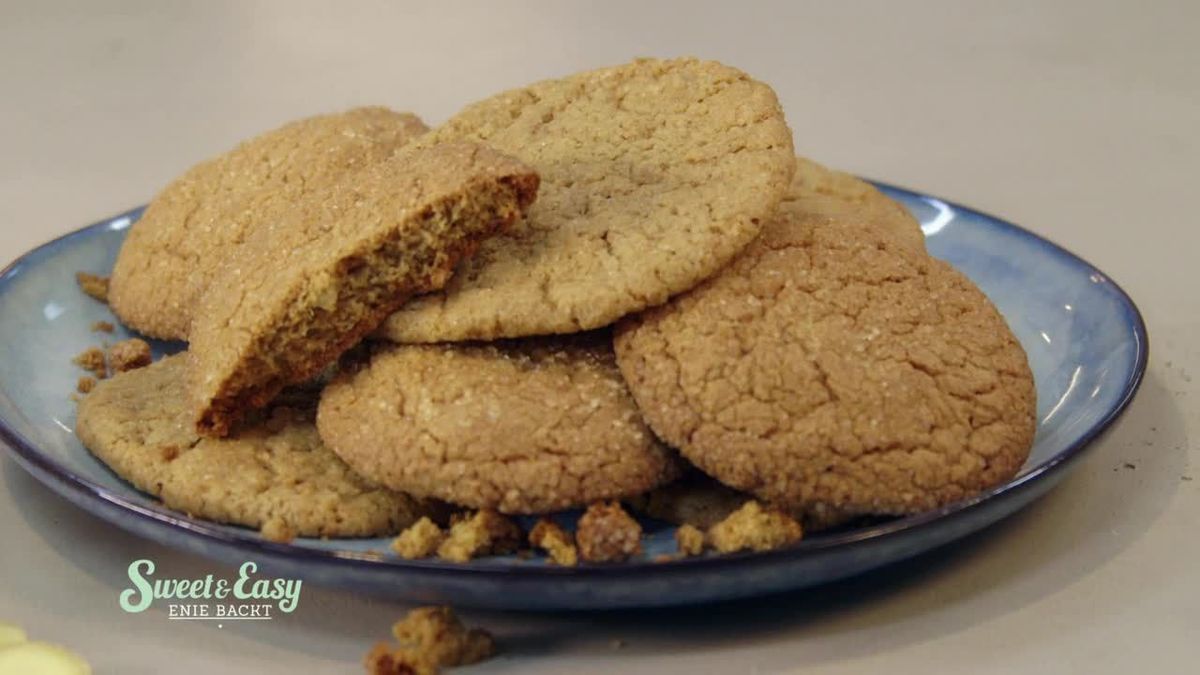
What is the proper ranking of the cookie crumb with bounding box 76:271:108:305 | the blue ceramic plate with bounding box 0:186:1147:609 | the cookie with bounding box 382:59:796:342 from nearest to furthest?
the blue ceramic plate with bounding box 0:186:1147:609 < the cookie with bounding box 382:59:796:342 < the cookie crumb with bounding box 76:271:108:305

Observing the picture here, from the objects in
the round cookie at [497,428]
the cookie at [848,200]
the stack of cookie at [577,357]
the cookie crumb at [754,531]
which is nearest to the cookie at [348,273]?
the stack of cookie at [577,357]

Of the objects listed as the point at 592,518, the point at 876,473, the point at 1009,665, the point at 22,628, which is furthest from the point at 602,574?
the point at 22,628

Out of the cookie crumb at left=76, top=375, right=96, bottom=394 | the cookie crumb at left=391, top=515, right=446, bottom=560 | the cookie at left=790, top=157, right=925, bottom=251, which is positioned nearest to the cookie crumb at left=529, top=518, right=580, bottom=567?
the cookie crumb at left=391, top=515, right=446, bottom=560

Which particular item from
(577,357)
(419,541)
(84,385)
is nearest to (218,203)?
(84,385)

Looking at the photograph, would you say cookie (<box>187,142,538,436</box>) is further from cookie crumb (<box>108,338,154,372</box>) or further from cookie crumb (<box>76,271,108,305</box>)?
cookie crumb (<box>76,271,108,305</box>)

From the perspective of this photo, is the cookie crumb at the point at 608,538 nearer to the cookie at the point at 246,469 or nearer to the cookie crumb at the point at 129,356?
the cookie at the point at 246,469

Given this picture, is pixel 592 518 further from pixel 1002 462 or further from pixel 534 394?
pixel 1002 462
